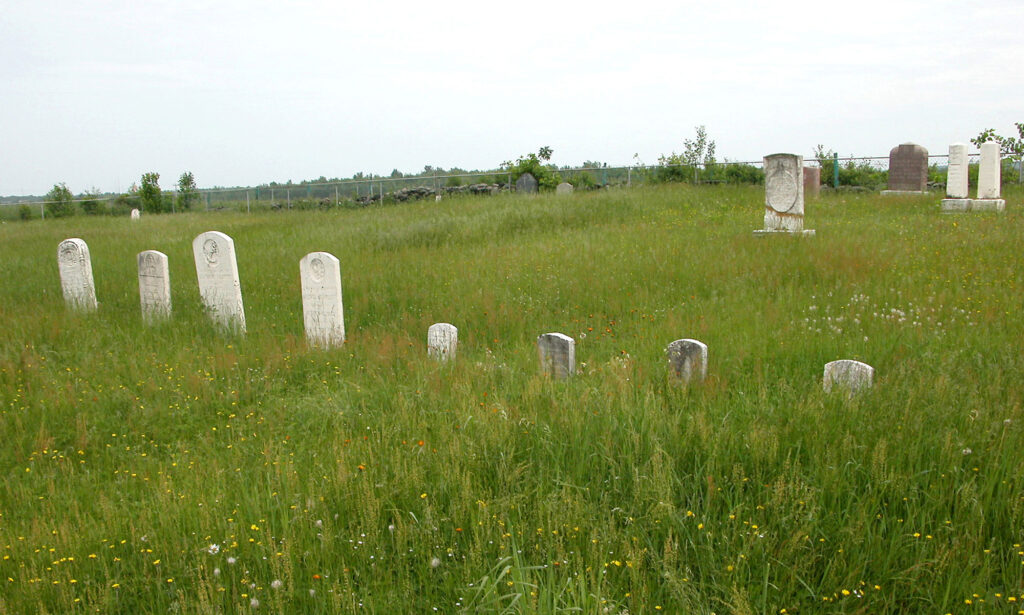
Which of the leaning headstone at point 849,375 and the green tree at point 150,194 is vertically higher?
the green tree at point 150,194

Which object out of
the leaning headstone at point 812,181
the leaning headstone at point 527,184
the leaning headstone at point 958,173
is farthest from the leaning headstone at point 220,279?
the leaning headstone at point 527,184

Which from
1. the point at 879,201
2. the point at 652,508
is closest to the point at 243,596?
the point at 652,508

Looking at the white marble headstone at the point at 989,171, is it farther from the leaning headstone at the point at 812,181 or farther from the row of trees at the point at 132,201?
the row of trees at the point at 132,201

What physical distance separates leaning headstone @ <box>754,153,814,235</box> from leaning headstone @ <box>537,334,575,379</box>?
871 cm

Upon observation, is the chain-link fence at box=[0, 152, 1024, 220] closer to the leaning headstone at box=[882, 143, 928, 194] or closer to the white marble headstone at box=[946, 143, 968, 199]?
the leaning headstone at box=[882, 143, 928, 194]

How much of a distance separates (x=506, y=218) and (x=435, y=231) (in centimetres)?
218

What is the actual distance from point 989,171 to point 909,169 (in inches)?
221

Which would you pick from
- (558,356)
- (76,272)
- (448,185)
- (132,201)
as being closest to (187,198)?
(132,201)

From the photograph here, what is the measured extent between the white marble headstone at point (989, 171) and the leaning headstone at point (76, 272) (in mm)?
19715

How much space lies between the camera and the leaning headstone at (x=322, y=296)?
8367 mm

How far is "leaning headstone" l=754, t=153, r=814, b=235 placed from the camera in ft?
44.6

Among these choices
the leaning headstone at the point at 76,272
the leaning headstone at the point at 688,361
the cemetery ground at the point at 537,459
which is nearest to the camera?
the cemetery ground at the point at 537,459

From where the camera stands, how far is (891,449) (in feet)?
12.7

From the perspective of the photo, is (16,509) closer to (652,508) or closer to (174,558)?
(174,558)
